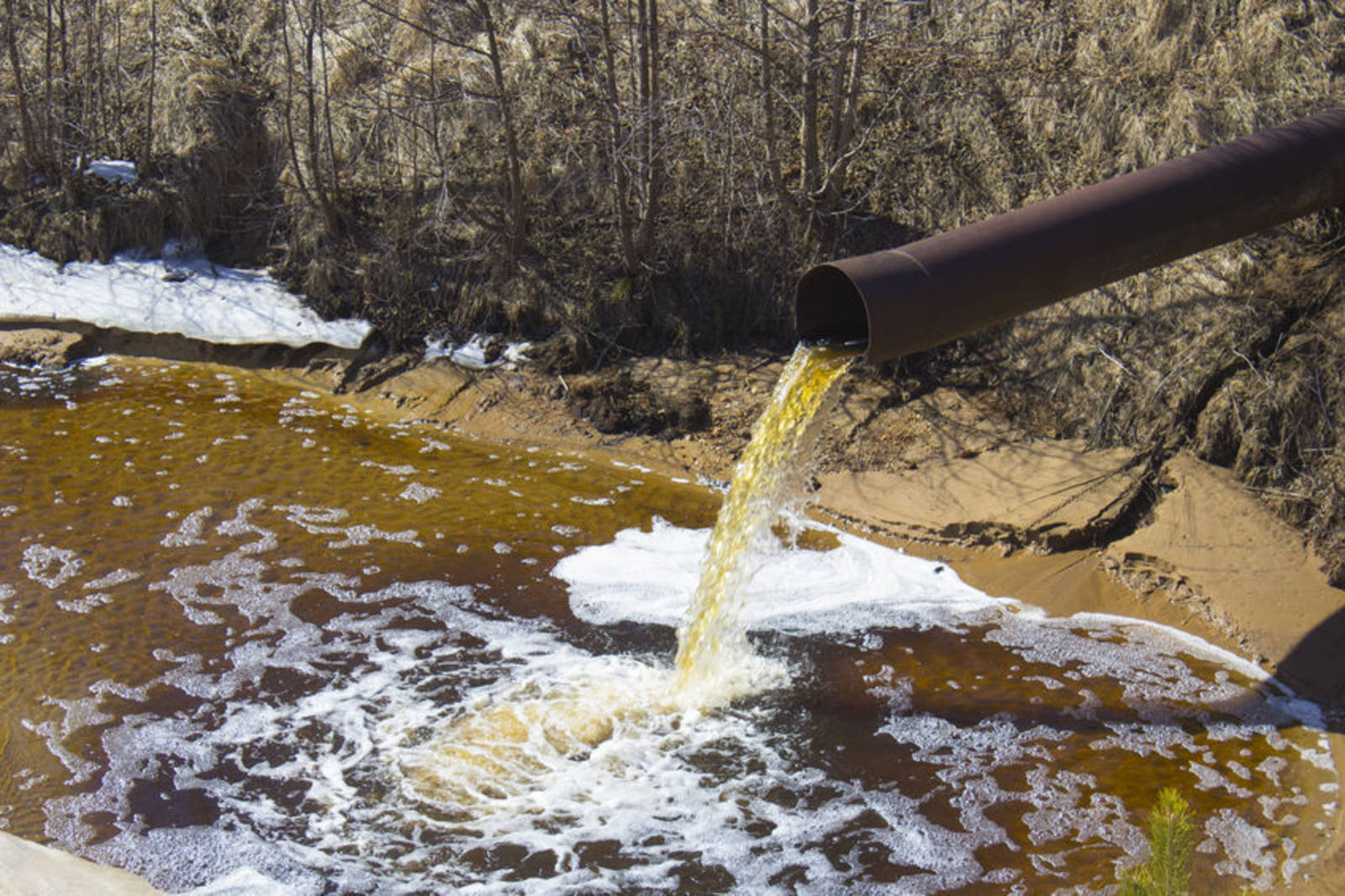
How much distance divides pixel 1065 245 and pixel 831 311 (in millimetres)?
1210

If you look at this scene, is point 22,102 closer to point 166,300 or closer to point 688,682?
point 166,300

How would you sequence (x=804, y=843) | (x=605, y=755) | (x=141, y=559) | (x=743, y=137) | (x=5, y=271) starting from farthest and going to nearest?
(x=5, y=271) < (x=743, y=137) < (x=141, y=559) < (x=605, y=755) < (x=804, y=843)

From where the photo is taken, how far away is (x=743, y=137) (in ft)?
30.3

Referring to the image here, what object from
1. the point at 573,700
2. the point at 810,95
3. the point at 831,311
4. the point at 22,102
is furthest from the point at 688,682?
the point at 22,102

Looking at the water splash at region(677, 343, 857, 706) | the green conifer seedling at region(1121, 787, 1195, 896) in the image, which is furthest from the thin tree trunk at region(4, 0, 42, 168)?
the green conifer seedling at region(1121, 787, 1195, 896)

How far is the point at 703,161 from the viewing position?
9422mm

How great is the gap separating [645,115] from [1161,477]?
4.55m

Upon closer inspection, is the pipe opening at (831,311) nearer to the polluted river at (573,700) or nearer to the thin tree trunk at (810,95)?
the polluted river at (573,700)

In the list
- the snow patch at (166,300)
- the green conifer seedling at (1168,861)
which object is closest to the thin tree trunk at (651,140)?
the snow patch at (166,300)

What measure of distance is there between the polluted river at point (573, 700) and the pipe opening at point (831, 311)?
34 cm

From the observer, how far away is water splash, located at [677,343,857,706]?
18.3 ft

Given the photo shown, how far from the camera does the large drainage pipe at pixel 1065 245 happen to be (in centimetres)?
440

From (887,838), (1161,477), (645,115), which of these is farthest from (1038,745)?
(645,115)

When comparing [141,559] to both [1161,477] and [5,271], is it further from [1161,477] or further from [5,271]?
[1161,477]
